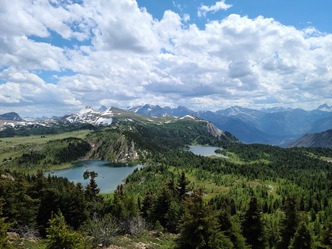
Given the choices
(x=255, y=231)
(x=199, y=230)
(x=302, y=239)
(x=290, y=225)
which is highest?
(x=199, y=230)

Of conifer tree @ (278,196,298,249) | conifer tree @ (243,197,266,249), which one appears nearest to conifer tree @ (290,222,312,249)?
conifer tree @ (243,197,266,249)

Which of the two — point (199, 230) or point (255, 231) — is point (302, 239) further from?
point (199, 230)

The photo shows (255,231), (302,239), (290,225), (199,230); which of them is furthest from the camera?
(290,225)

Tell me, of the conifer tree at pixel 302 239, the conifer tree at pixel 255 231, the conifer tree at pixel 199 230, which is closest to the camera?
the conifer tree at pixel 199 230

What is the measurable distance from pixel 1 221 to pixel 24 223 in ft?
94.6

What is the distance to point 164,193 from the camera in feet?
257

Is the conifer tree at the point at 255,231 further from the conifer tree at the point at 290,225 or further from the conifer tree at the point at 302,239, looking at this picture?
the conifer tree at the point at 302,239

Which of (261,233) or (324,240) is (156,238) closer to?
(261,233)

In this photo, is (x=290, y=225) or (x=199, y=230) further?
(x=290, y=225)

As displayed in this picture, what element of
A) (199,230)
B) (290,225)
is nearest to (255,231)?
(290,225)

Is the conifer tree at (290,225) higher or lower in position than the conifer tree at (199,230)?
lower

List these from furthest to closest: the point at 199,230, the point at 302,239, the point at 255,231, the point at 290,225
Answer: the point at 290,225
the point at 255,231
the point at 302,239
the point at 199,230

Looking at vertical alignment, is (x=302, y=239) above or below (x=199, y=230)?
below

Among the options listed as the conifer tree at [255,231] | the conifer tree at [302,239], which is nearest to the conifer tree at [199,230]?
the conifer tree at [255,231]
